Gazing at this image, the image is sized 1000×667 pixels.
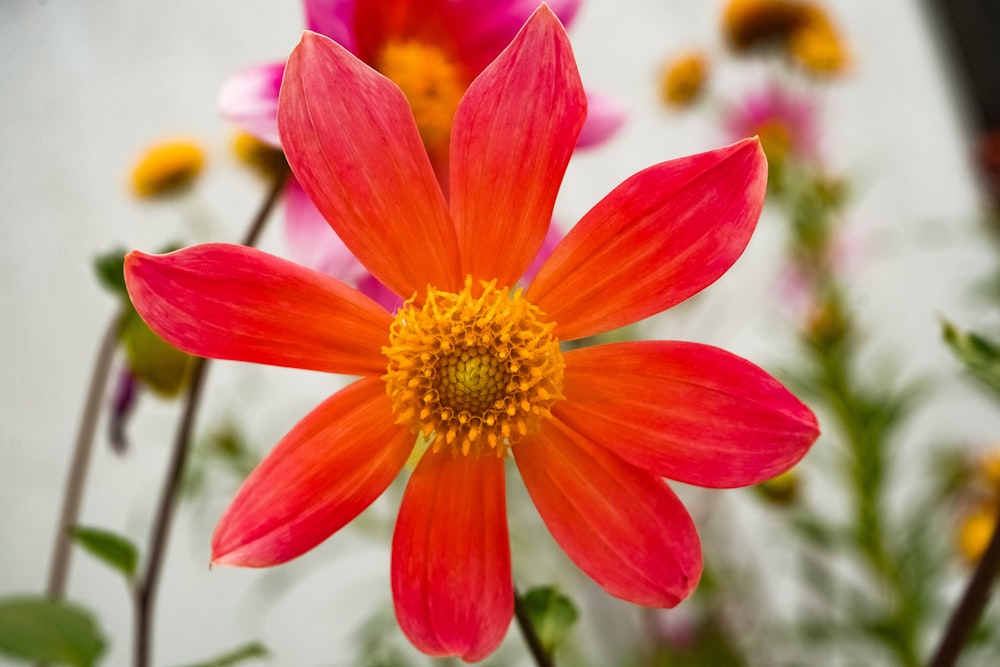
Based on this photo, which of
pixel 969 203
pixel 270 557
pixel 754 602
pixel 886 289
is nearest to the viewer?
pixel 270 557

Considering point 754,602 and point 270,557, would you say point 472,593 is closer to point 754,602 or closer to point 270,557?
point 270,557

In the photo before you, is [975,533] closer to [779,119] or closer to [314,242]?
[779,119]

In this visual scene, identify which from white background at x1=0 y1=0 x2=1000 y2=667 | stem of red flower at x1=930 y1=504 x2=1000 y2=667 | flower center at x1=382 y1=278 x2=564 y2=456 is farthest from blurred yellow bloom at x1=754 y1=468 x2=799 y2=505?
Result: flower center at x1=382 y1=278 x2=564 y2=456

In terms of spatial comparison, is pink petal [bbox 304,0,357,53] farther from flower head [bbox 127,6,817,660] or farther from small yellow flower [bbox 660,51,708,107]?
small yellow flower [bbox 660,51,708,107]

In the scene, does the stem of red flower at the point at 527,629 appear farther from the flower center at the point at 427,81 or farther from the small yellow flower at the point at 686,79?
the small yellow flower at the point at 686,79

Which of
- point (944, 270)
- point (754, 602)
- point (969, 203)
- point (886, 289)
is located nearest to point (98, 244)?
point (754, 602)

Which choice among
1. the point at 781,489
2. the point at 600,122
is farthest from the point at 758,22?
the point at 600,122
